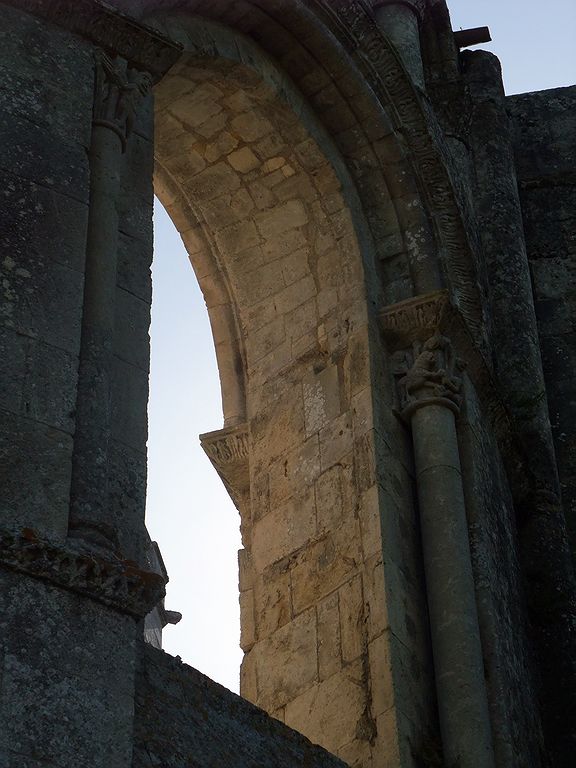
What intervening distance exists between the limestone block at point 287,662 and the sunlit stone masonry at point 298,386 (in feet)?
0.05

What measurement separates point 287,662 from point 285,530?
747 millimetres

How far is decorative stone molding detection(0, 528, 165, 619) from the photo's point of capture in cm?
471

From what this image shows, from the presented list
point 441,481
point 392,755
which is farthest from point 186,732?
point 441,481

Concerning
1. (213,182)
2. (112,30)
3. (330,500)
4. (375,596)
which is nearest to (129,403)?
(112,30)

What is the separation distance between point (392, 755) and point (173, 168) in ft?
12.1

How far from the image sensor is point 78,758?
4508mm

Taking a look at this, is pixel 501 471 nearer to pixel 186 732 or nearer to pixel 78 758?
pixel 186 732

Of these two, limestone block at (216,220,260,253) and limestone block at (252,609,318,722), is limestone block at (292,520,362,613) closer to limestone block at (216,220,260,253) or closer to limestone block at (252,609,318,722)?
limestone block at (252,609,318,722)

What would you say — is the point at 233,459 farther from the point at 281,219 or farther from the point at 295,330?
the point at 281,219

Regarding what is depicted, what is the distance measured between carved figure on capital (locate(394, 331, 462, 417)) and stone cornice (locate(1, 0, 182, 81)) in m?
2.35

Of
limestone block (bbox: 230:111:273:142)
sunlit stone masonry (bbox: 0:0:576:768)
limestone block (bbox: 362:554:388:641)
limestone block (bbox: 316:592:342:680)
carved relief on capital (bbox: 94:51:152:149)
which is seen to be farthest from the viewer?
limestone block (bbox: 230:111:273:142)

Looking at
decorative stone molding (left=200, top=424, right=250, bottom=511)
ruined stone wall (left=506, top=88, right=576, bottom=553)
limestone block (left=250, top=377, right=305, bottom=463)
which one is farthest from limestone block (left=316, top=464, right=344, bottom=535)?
ruined stone wall (left=506, top=88, right=576, bottom=553)

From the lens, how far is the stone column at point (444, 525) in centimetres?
709

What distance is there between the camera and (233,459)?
29.1 ft
